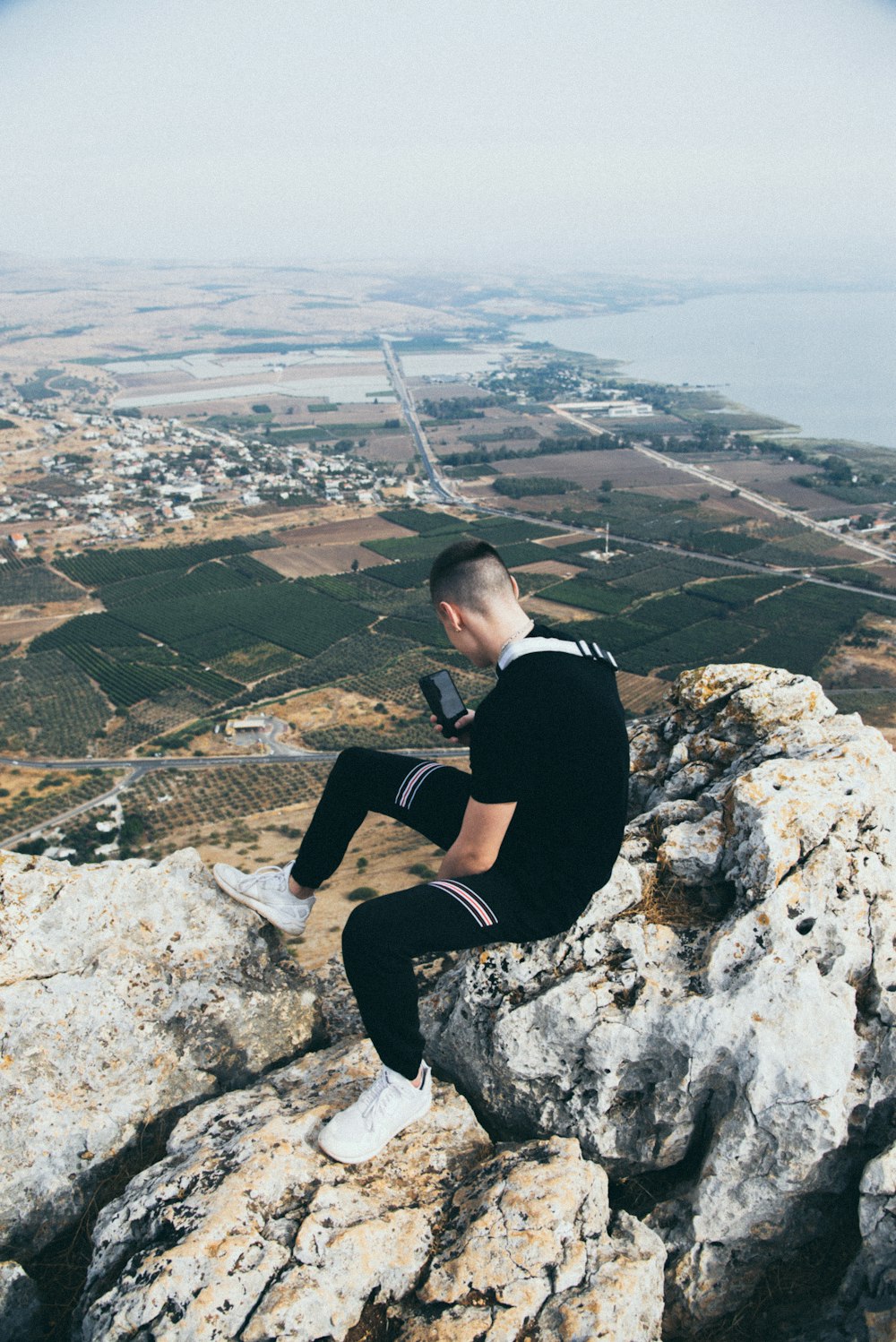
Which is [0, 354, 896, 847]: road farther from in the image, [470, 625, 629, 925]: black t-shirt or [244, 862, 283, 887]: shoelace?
[470, 625, 629, 925]: black t-shirt

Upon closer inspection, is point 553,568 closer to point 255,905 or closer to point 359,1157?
point 255,905

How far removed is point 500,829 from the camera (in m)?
4.12

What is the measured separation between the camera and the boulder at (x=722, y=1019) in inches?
167

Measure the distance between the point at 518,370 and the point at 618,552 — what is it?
369 feet

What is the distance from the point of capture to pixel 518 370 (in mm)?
170625

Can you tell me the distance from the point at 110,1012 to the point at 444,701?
294 centimetres

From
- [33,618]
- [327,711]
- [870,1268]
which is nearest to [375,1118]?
[870,1268]

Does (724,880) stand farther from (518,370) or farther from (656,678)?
(518,370)

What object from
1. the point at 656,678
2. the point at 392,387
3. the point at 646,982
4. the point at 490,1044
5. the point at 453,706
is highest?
the point at 392,387

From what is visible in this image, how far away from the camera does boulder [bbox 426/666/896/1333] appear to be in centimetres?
424

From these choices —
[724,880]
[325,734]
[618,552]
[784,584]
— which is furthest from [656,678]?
[724,880]

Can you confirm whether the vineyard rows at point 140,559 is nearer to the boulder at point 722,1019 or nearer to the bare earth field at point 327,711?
the bare earth field at point 327,711

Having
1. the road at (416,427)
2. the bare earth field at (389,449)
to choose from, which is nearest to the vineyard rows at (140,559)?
the road at (416,427)

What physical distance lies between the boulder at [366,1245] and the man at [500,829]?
243mm
